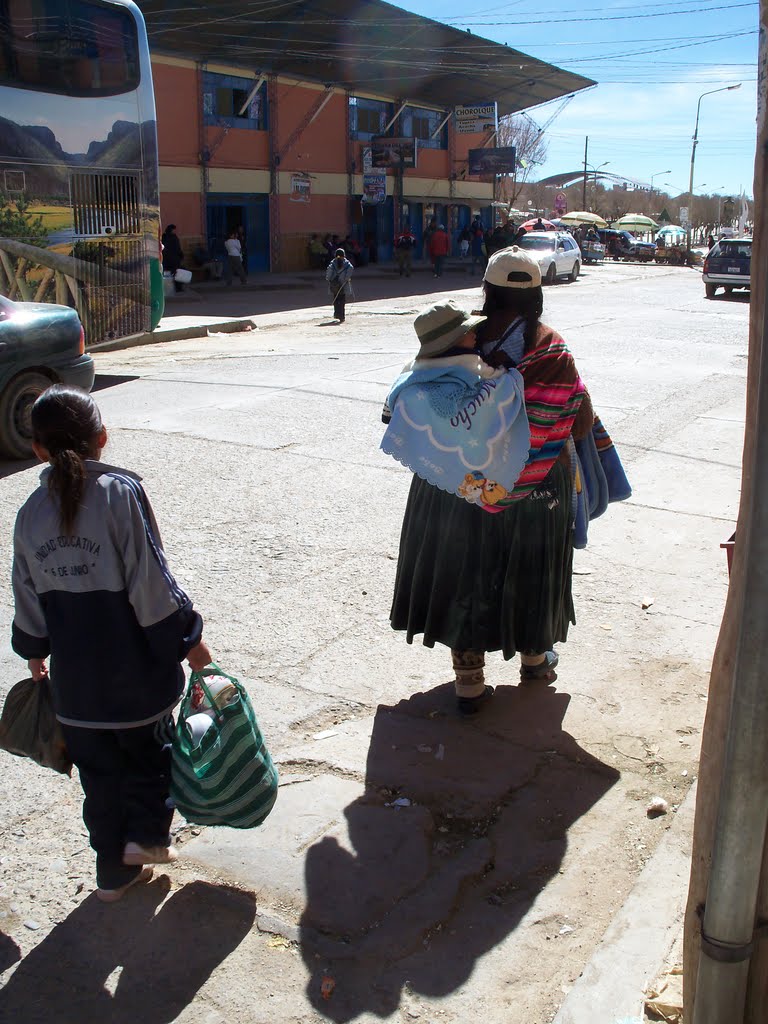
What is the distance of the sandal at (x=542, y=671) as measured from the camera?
4277mm

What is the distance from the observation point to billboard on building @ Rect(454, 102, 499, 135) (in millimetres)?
38031

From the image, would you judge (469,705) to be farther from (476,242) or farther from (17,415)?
(476,242)

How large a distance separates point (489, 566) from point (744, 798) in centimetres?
193

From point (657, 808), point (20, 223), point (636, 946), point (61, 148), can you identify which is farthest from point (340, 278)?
point (636, 946)

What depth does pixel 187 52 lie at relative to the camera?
90.3 feet

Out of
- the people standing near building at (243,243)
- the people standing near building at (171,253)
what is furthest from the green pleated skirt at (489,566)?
the people standing near building at (243,243)

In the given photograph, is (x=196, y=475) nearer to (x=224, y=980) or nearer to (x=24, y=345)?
(x=24, y=345)

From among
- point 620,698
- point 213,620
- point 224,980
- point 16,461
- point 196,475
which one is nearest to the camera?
point 224,980

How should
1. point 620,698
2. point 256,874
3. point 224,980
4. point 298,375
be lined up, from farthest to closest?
point 298,375, point 620,698, point 256,874, point 224,980

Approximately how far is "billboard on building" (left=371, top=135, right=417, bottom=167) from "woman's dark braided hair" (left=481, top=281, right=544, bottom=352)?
109 feet

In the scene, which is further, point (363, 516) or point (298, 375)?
point (298, 375)

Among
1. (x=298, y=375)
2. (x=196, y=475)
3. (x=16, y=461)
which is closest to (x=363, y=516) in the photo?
(x=196, y=475)

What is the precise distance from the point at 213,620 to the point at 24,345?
13.7 ft

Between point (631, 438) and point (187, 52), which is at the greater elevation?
point (187, 52)
